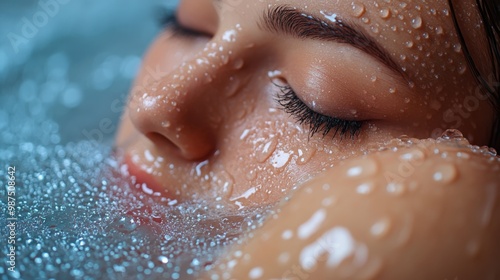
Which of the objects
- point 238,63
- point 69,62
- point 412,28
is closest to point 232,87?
point 238,63

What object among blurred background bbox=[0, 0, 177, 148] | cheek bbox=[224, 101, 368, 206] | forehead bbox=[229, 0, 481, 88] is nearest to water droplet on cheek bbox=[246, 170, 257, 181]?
cheek bbox=[224, 101, 368, 206]

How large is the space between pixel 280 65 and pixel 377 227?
1.06 feet

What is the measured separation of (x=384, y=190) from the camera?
534 mm

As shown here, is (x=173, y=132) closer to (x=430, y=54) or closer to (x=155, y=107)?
(x=155, y=107)

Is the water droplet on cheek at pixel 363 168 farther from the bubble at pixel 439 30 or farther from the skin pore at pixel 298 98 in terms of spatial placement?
the bubble at pixel 439 30

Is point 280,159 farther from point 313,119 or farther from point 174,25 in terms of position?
point 174,25

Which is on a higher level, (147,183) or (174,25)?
(174,25)

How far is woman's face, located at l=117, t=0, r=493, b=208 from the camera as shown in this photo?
0.70 metres

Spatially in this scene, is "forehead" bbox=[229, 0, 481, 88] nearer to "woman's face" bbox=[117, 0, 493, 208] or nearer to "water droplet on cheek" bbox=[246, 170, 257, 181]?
"woman's face" bbox=[117, 0, 493, 208]

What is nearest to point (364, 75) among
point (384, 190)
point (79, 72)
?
point (384, 190)

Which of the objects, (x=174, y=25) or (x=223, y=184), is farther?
(x=174, y=25)

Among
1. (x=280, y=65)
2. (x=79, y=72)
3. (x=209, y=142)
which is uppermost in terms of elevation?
(x=280, y=65)

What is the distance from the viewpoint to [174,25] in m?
0.98

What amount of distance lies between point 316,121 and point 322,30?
0.39 ft
